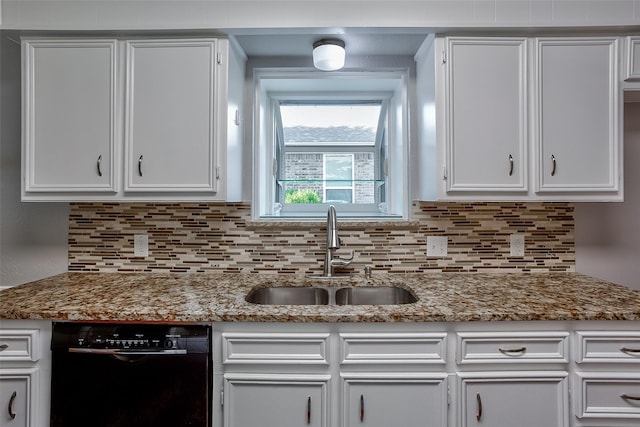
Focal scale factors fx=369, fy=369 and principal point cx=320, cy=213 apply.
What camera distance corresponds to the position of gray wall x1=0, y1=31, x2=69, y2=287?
6.56 ft

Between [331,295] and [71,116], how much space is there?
1494 mm

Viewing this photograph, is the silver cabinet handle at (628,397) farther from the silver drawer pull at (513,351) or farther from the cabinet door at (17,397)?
the cabinet door at (17,397)

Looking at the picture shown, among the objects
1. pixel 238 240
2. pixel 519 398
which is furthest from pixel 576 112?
pixel 238 240

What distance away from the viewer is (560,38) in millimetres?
1688

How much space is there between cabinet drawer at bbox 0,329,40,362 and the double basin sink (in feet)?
2.92

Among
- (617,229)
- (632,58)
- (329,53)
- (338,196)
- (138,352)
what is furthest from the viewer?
(338,196)

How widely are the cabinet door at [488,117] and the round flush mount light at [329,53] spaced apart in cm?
56

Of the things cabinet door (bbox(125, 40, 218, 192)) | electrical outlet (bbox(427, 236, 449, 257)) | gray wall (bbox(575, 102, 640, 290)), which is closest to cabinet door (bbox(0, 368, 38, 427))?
cabinet door (bbox(125, 40, 218, 192))

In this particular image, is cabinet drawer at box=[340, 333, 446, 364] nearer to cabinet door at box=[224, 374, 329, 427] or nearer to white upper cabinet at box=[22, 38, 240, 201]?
cabinet door at box=[224, 374, 329, 427]

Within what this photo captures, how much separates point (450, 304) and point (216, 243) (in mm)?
1249

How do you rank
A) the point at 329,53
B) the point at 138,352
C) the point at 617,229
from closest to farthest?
the point at 138,352
the point at 329,53
the point at 617,229

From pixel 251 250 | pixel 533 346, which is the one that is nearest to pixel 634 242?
pixel 533 346

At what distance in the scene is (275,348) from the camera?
4.50ft

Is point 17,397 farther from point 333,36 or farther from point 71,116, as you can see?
point 333,36
